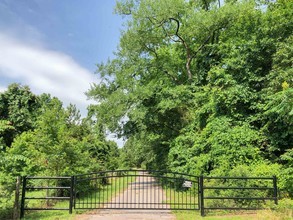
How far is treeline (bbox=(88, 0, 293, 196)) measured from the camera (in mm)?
11102

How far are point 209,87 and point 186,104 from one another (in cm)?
290

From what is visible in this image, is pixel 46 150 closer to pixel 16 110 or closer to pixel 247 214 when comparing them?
pixel 247 214

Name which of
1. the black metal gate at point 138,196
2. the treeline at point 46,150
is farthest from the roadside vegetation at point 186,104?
the black metal gate at point 138,196

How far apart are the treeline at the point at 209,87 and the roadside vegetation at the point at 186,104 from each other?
56 millimetres

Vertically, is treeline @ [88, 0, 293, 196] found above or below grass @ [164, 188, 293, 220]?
above

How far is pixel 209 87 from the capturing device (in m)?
13.9

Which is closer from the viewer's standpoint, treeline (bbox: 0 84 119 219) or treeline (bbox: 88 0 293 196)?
treeline (bbox: 0 84 119 219)

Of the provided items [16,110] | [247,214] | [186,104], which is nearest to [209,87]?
[186,104]

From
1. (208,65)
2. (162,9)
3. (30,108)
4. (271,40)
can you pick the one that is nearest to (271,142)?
(271,40)

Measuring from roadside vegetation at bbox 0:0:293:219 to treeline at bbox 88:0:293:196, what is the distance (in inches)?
2.2

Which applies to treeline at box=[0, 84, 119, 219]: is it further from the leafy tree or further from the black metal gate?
the leafy tree

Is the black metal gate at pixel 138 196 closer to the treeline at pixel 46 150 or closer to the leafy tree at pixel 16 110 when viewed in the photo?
the treeline at pixel 46 150

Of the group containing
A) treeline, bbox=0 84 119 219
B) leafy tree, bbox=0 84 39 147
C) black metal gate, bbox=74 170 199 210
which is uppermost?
leafy tree, bbox=0 84 39 147

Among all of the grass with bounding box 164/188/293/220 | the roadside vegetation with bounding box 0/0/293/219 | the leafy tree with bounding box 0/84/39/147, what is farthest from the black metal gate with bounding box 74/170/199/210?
the leafy tree with bounding box 0/84/39/147
